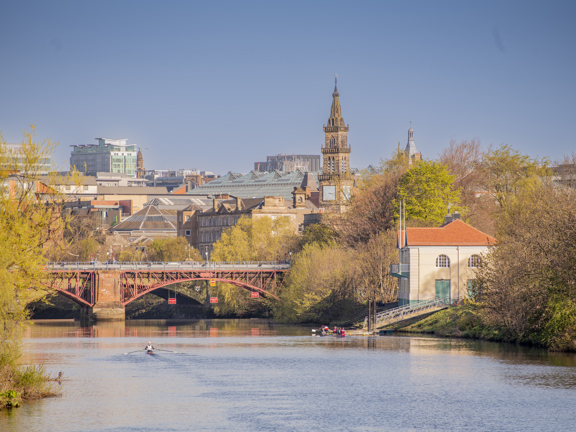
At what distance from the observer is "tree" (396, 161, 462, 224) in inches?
3622

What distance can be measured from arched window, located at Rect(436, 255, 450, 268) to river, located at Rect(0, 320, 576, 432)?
31.7 feet

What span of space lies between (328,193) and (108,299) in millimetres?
86352

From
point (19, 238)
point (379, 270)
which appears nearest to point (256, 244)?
point (379, 270)

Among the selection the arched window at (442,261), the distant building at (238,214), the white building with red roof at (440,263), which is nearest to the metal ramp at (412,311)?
the white building with red roof at (440,263)

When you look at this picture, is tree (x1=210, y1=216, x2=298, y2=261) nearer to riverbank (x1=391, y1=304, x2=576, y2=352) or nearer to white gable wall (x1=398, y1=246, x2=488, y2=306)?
white gable wall (x1=398, y1=246, x2=488, y2=306)

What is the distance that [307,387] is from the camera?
4566 cm

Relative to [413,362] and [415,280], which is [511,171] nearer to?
[415,280]

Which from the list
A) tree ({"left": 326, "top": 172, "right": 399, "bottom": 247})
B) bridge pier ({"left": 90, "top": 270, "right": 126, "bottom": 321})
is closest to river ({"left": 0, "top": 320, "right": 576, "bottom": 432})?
tree ({"left": 326, "top": 172, "right": 399, "bottom": 247})

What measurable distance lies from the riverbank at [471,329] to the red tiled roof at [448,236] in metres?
6.24

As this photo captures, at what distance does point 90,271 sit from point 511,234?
58.8m

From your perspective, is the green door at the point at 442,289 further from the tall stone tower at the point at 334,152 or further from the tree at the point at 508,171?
the tall stone tower at the point at 334,152

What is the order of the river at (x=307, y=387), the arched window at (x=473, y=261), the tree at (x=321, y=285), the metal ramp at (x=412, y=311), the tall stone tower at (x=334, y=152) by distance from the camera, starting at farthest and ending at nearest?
the tall stone tower at (x=334, y=152), the tree at (x=321, y=285), the arched window at (x=473, y=261), the metal ramp at (x=412, y=311), the river at (x=307, y=387)

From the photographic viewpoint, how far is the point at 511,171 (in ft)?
322

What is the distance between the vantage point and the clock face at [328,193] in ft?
616
